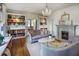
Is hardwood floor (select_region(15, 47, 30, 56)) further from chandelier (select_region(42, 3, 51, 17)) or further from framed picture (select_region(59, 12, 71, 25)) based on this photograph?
framed picture (select_region(59, 12, 71, 25))

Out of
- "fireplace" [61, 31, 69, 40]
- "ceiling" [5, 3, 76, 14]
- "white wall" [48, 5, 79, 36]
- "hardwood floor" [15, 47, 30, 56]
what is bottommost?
"hardwood floor" [15, 47, 30, 56]

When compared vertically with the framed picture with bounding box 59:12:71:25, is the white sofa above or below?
below

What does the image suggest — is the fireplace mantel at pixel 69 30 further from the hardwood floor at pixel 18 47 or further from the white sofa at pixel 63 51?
the hardwood floor at pixel 18 47

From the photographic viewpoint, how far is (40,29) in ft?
7.29

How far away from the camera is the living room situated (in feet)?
6.94

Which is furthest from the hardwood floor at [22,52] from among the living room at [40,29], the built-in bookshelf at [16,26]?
the built-in bookshelf at [16,26]

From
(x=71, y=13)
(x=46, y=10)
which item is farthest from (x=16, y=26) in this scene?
(x=71, y=13)

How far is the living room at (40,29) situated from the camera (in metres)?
2.12

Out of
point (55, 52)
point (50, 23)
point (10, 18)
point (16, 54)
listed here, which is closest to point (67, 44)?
point (55, 52)

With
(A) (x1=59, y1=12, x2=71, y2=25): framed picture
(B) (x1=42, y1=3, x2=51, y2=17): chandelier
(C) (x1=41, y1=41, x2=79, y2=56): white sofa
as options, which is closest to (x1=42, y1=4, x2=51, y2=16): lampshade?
(B) (x1=42, y1=3, x2=51, y2=17): chandelier

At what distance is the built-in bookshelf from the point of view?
2105mm

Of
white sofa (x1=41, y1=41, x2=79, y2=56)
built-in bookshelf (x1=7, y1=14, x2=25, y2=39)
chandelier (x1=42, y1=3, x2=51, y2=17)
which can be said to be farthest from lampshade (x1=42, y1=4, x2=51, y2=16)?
white sofa (x1=41, y1=41, x2=79, y2=56)

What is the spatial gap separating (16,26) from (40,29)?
0.46m

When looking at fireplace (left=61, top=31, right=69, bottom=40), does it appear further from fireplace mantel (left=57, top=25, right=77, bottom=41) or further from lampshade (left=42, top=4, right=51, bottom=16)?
lampshade (left=42, top=4, right=51, bottom=16)
